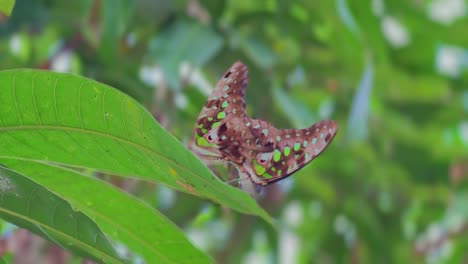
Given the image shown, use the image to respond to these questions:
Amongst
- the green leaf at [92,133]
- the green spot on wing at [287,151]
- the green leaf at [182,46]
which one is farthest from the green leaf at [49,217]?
the green leaf at [182,46]

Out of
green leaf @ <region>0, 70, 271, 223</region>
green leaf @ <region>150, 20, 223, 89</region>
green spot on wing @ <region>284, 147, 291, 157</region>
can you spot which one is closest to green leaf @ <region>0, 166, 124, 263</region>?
green leaf @ <region>0, 70, 271, 223</region>

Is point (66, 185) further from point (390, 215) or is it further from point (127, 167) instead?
point (390, 215)

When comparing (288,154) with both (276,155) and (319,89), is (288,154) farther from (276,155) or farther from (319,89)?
(319,89)

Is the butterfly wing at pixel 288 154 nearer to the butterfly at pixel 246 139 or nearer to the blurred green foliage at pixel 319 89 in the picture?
the butterfly at pixel 246 139

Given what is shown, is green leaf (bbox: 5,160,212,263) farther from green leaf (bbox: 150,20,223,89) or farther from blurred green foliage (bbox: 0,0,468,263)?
green leaf (bbox: 150,20,223,89)

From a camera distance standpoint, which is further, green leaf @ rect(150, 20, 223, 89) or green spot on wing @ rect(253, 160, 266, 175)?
green leaf @ rect(150, 20, 223, 89)

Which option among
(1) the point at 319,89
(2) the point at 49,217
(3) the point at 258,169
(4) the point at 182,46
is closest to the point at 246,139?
(3) the point at 258,169
